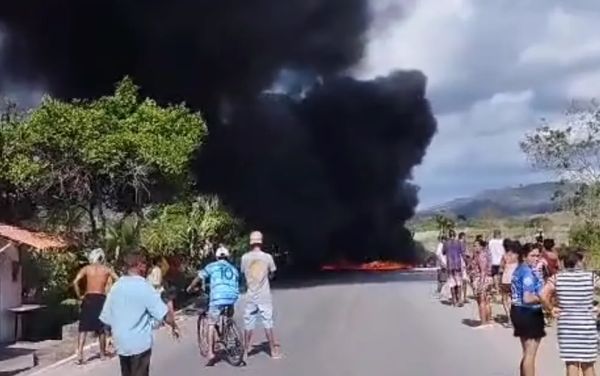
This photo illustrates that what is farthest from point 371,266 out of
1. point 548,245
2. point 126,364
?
point 126,364

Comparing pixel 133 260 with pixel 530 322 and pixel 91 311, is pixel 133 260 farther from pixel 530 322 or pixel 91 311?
pixel 91 311

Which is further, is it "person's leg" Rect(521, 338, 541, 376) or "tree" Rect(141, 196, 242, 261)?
"tree" Rect(141, 196, 242, 261)

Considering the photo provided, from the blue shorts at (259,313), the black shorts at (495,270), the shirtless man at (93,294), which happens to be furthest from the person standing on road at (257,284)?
the black shorts at (495,270)

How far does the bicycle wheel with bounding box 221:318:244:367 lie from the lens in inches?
539

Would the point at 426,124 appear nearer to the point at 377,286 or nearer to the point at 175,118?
the point at 377,286

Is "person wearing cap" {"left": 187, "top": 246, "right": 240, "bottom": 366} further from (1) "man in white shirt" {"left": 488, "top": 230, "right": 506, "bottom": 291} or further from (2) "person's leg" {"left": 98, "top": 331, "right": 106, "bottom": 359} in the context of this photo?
(1) "man in white shirt" {"left": 488, "top": 230, "right": 506, "bottom": 291}

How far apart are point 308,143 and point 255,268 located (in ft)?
120

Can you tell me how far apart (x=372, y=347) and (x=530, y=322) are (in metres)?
5.10

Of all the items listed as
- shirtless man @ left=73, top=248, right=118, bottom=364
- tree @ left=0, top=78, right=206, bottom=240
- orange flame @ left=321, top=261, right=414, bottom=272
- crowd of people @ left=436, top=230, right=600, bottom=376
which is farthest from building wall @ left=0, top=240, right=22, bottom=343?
orange flame @ left=321, top=261, right=414, bottom=272

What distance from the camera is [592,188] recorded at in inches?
1039

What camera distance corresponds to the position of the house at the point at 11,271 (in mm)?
18797

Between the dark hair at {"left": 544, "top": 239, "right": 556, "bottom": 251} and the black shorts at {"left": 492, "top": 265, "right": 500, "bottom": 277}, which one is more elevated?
the dark hair at {"left": 544, "top": 239, "right": 556, "bottom": 251}

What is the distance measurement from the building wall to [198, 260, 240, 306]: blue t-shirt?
604 centimetres

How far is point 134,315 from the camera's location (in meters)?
8.54
